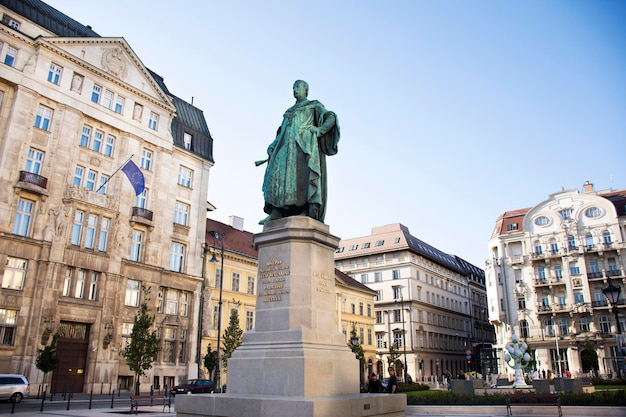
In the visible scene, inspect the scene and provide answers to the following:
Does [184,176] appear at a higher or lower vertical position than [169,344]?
higher

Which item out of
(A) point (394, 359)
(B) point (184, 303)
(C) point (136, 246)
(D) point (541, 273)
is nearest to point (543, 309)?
(D) point (541, 273)

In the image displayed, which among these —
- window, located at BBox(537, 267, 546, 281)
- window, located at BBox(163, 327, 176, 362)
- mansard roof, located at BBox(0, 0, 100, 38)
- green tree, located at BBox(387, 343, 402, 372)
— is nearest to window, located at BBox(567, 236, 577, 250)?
window, located at BBox(537, 267, 546, 281)

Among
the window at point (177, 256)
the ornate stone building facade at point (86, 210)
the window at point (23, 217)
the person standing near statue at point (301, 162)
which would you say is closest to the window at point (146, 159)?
the ornate stone building facade at point (86, 210)

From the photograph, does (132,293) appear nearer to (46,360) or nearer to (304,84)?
(46,360)

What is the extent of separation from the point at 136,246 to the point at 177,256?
4.29 meters

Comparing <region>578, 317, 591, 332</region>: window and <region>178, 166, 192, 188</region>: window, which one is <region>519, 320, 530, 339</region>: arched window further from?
<region>178, 166, 192, 188</region>: window

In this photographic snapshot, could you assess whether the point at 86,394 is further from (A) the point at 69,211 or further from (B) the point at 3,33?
(B) the point at 3,33

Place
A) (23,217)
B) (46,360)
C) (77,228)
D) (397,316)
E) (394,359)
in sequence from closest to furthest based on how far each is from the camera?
(46,360) < (23,217) < (77,228) < (394,359) < (397,316)

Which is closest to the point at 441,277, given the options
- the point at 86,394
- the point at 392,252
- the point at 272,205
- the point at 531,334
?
the point at 392,252

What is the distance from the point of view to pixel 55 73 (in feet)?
114

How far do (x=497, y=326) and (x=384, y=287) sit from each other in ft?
58.9

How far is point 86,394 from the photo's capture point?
31.5 meters

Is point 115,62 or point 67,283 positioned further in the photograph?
point 115,62

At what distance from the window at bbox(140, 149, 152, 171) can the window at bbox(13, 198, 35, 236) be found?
9.62m
